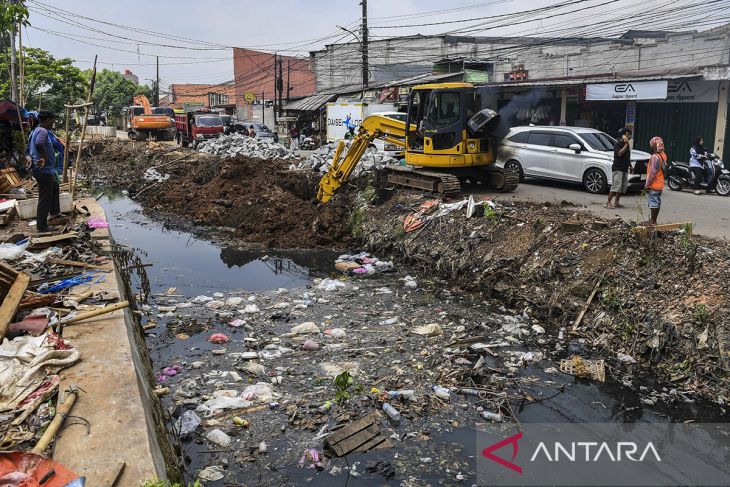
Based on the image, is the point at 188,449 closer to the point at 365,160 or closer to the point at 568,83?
the point at 365,160

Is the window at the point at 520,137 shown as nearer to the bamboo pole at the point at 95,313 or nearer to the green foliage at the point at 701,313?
the green foliage at the point at 701,313

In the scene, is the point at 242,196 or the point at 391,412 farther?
the point at 242,196

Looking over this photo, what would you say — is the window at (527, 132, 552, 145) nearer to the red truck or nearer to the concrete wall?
the concrete wall

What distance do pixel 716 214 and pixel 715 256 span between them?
465cm

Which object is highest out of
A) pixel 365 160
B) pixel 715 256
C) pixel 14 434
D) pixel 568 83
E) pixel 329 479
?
pixel 568 83

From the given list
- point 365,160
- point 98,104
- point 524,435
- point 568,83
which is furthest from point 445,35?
point 98,104

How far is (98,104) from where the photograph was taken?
196ft

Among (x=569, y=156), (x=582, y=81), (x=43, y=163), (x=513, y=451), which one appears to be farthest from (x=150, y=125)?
(x=513, y=451)

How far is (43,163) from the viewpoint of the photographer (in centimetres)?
829

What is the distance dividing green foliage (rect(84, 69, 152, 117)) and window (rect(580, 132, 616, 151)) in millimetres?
55281

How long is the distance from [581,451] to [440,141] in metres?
8.51

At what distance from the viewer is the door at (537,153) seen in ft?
48.3

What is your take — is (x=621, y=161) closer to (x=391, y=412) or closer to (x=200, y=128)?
(x=391, y=412)

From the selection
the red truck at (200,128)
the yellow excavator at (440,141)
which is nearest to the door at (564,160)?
the yellow excavator at (440,141)
